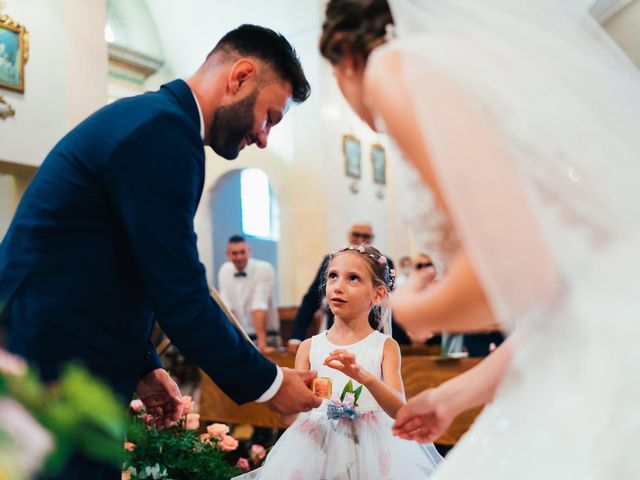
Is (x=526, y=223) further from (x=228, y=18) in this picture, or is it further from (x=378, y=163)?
(x=378, y=163)

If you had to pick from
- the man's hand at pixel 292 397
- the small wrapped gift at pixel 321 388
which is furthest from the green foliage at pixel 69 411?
the small wrapped gift at pixel 321 388

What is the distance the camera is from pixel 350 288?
2777 millimetres

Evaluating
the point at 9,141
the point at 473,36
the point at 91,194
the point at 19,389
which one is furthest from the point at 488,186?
the point at 9,141

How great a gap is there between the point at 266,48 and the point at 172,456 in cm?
168

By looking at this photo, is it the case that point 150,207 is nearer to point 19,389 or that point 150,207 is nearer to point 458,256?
point 458,256

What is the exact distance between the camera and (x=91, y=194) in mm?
1693

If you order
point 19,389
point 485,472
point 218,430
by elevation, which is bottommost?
point 485,472

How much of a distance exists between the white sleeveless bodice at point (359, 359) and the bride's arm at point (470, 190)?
1.42 m

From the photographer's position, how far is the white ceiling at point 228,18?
1012 centimetres

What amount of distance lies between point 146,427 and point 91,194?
1.37 meters

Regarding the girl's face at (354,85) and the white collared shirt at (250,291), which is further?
the white collared shirt at (250,291)

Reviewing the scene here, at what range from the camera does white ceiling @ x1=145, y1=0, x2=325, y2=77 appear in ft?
33.2

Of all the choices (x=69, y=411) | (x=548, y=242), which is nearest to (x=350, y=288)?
(x=548, y=242)

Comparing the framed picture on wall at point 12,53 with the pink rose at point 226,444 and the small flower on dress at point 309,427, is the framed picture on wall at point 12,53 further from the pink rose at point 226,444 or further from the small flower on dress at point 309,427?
the small flower on dress at point 309,427
